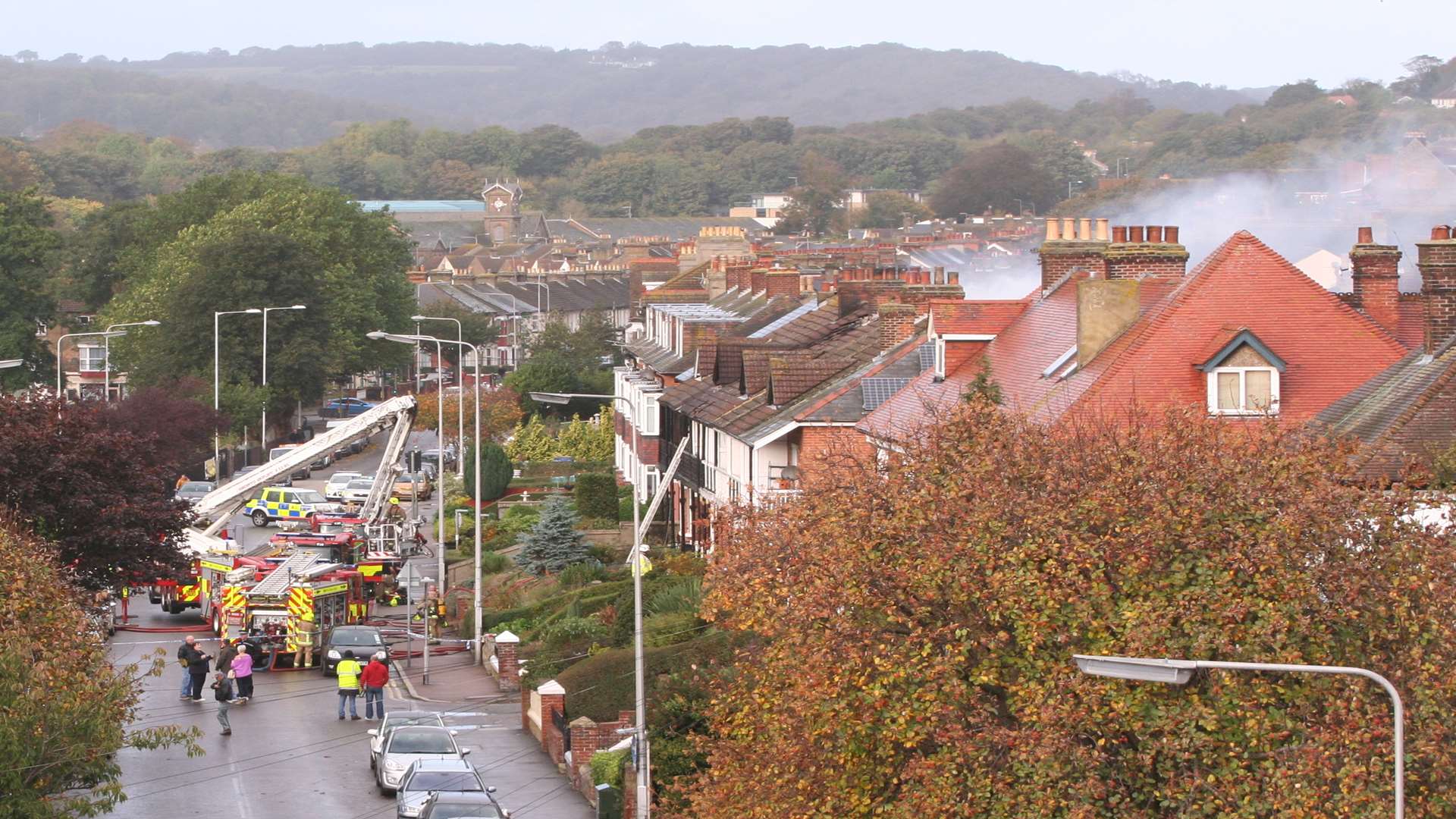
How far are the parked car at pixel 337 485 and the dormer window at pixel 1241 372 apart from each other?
44356 mm

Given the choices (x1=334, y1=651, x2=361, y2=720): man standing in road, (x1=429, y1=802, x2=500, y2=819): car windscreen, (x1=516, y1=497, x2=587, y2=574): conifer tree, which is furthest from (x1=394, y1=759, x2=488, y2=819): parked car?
(x1=516, y1=497, x2=587, y2=574): conifer tree

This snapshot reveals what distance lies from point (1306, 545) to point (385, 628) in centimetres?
3200

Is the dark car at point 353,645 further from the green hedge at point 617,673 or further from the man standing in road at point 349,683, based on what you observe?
the green hedge at point 617,673

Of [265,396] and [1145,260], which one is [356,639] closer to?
[1145,260]

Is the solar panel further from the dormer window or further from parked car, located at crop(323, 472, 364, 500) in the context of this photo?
parked car, located at crop(323, 472, 364, 500)

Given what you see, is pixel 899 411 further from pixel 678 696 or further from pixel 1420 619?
pixel 1420 619

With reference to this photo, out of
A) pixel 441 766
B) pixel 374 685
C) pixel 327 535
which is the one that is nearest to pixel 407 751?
pixel 441 766

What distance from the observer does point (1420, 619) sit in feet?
57.0

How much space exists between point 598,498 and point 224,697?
27.6m

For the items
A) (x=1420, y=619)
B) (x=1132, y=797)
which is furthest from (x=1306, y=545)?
(x=1132, y=797)

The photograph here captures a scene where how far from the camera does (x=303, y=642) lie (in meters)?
42.8

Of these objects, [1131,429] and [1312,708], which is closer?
[1312,708]

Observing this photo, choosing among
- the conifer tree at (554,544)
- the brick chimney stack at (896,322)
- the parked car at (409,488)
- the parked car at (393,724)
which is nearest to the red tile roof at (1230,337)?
the parked car at (393,724)

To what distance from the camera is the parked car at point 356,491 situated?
69.7 m
